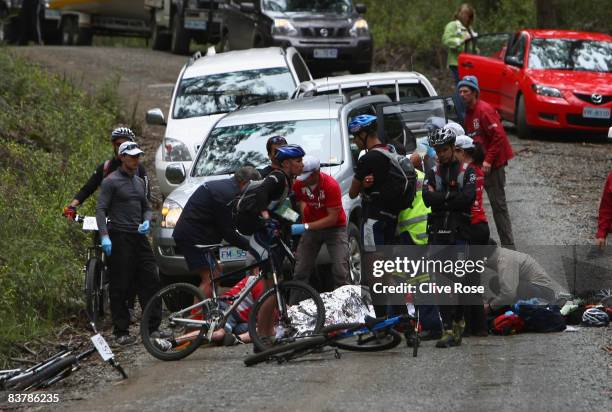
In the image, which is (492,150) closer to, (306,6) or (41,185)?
(41,185)

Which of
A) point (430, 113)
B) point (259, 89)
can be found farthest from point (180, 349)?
point (259, 89)

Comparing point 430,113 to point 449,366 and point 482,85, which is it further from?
point 482,85

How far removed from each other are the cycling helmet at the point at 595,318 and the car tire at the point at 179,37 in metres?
20.5

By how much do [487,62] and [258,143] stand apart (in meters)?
9.33

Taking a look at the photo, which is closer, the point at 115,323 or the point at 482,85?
the point at 115,323

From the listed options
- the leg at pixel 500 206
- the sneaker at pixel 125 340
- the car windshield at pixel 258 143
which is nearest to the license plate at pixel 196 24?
the car windshield at pixel 258 143

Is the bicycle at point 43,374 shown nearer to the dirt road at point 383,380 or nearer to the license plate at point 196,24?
the dirt road at point 383,380

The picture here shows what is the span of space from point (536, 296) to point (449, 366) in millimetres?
2285

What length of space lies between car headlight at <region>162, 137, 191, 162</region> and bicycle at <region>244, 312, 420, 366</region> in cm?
627

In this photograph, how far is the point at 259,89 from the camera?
55.7 ft

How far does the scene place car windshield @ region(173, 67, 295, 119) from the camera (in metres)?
16.9

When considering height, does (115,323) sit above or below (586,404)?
below

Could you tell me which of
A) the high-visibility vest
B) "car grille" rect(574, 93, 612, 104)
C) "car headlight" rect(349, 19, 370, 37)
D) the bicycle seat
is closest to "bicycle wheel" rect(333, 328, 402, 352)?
the high-visibility vest

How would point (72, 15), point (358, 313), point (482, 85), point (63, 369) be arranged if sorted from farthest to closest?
1. point (72, 15)
2. point (482, 85)
3. point (358, 313)
4. point (63, 369)
